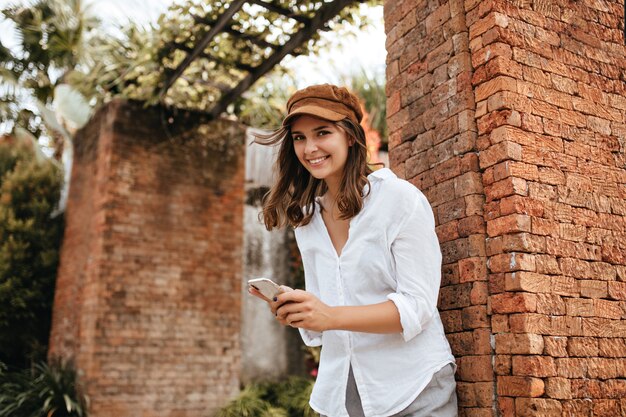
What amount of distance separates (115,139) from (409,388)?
657 cm

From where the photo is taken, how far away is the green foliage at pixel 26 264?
27.1ft

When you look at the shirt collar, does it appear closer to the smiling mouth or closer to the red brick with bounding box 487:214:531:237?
the smiling mouth

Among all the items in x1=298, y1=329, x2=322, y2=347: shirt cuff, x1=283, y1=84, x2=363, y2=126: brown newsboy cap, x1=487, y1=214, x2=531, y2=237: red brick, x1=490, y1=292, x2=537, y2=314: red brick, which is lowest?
x1=298, y1=329, x2=322, y2=347: shirt cuff

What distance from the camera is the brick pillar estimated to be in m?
7.20

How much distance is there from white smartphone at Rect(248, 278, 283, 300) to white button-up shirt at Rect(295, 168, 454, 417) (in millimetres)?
343

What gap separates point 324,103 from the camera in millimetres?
2285

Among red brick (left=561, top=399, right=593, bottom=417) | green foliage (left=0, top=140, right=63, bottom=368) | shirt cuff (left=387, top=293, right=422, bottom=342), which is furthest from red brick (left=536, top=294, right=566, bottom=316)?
green foliage (left=0, top=140, right=63, bottom=368)

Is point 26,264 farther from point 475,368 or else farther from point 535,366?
point 535,366

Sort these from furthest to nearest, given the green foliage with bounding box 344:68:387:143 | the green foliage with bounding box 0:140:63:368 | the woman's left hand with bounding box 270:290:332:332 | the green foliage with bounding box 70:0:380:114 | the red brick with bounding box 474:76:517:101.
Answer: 1. the green foliage with bounding box 344:68:387:143
2. the green foliage with bounding box 0:140:63:368
3. the green foliage with bounding box 70:0:380:114
4. the red brick with bounding box 474:76:517:101
5. the woman's left hand with bounding box 270:290:332:332

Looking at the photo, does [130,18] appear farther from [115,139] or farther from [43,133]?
[43,133]

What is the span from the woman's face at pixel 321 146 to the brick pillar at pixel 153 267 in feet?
18.3

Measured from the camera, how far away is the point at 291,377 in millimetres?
8383

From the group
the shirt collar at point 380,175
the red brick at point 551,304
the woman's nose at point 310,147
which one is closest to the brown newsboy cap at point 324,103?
the woman's nose at point 310,147

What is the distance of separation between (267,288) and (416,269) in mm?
518
